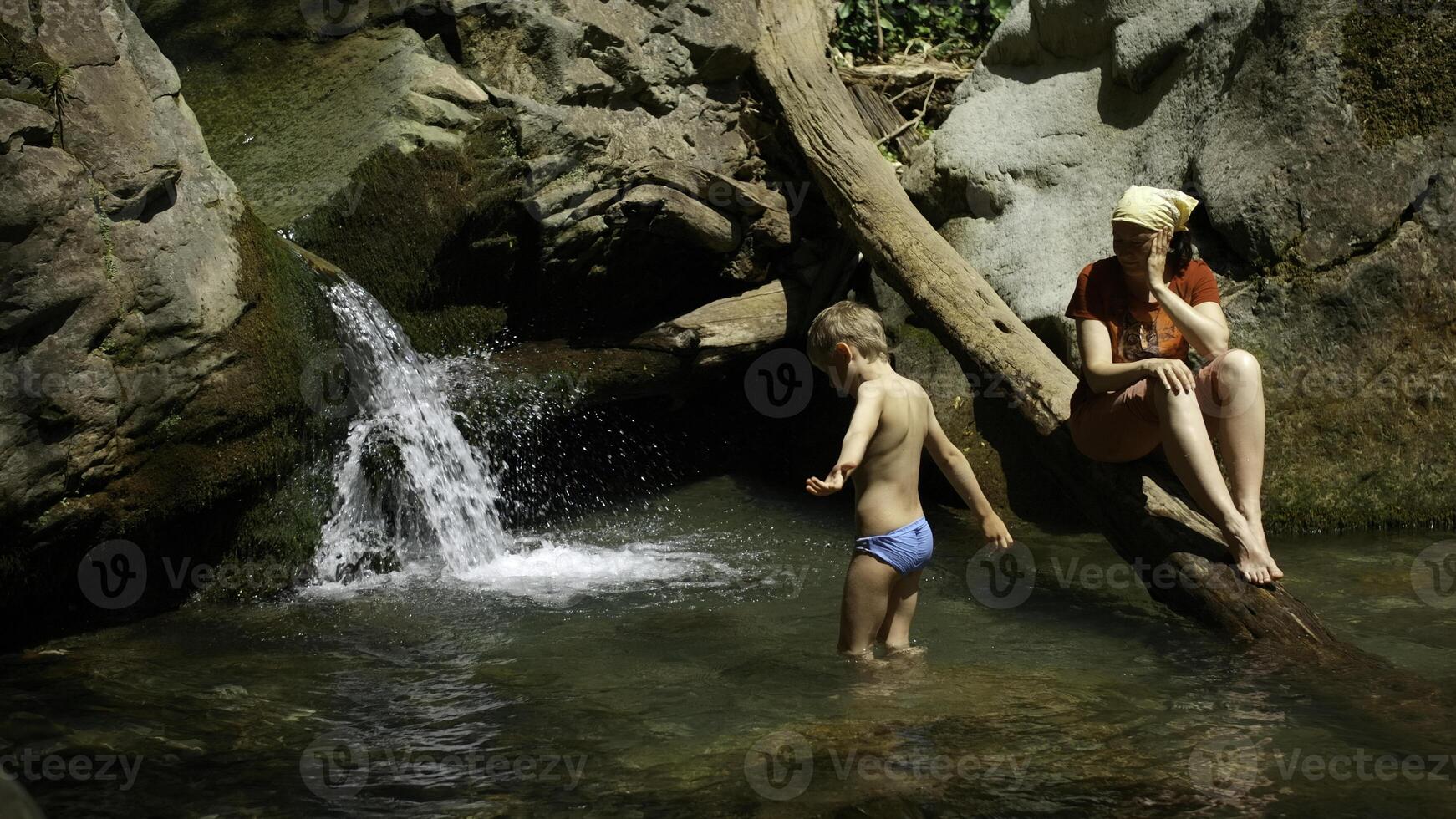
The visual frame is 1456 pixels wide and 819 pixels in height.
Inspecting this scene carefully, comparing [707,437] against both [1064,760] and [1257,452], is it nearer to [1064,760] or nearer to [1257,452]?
[1257,452]

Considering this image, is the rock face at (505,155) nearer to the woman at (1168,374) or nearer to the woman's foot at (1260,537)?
the woman at (1168,374)

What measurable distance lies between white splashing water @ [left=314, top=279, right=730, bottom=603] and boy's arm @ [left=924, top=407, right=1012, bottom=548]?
65.8 inches

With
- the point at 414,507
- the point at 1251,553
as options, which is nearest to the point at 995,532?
the point at 1251,553

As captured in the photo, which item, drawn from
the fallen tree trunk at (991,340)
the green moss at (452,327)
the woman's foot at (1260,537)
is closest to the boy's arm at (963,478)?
the fallen tree trunk at (991,340)

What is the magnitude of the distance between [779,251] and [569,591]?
307 centimetres

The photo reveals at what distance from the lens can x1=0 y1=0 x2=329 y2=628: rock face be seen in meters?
4.66

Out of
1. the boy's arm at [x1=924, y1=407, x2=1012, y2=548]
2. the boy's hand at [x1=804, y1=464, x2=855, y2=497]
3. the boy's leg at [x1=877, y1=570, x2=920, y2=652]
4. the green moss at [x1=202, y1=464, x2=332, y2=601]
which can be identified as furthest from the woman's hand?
the green moss at [x1=202, y1=464, x2=332, y2=601]

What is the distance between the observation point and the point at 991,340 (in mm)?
5969

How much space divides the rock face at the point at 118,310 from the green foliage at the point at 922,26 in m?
6.01

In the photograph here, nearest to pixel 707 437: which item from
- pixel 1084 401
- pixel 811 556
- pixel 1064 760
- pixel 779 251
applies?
pixel 779 251

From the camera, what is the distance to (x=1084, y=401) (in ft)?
16.3

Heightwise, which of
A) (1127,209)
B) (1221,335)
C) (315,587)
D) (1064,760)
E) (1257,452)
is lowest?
(1064,760)

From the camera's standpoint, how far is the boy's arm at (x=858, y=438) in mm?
3727

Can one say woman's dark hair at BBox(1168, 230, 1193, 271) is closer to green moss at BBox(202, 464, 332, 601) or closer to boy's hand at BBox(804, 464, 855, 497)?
boy's hand at BBox(804, 464, 855, 497)
